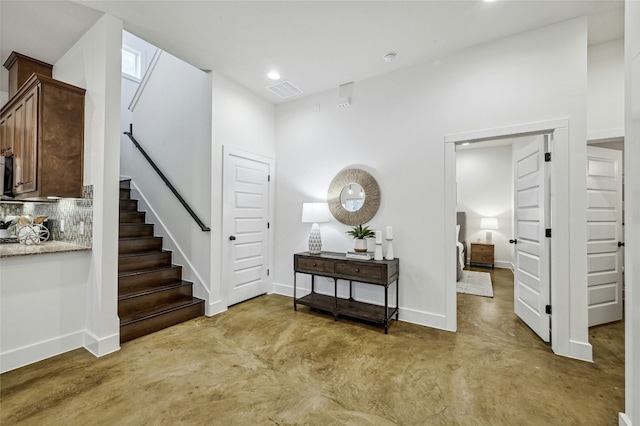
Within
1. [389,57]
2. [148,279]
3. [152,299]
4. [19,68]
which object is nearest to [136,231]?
[148,279]

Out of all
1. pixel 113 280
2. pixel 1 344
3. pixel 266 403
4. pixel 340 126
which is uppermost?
pixel 340 126

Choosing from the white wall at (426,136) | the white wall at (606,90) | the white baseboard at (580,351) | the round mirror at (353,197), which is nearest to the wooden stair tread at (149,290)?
the white wall at (426,136)

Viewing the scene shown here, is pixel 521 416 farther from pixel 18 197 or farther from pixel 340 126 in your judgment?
pixel 18 197

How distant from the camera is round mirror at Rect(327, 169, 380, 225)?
3.59 m

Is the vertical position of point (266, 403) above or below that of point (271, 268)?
below

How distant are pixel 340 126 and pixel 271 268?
2.38 m

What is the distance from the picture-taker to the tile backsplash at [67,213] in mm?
2684

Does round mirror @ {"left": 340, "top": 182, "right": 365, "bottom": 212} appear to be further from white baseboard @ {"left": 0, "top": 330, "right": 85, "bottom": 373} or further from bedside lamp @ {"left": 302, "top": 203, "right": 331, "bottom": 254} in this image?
white baseboard @ {"left": 0, "top": 330, "right": 85, "bottom": 373}

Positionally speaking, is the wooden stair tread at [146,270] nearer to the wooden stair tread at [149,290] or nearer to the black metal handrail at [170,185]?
the wooden stair tread at [149,290]

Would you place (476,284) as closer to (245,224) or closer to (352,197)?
(352,197)

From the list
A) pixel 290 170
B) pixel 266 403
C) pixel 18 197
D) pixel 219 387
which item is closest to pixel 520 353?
pixel 266 403

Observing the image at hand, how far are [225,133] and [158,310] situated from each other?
227cm

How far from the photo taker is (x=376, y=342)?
2.79m

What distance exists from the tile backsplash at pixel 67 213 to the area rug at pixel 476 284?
16.4ft
